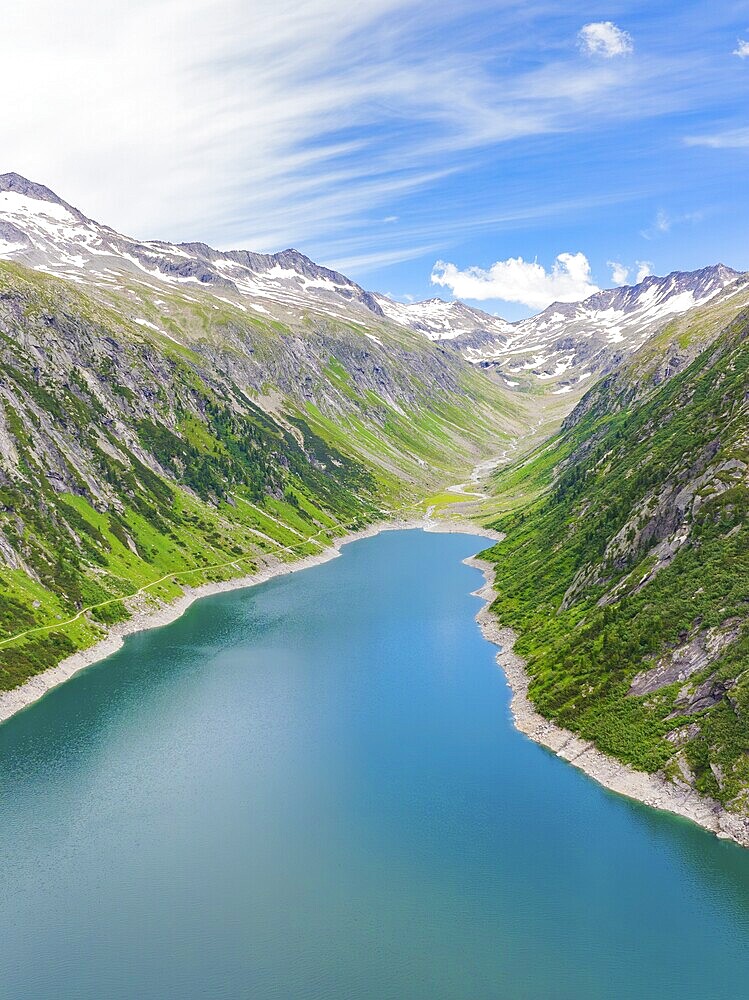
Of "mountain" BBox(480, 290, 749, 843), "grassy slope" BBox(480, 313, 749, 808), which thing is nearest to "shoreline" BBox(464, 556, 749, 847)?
"mountain" BBox(480, 290, 749, 843)

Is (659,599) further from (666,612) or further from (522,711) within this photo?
(522,711)

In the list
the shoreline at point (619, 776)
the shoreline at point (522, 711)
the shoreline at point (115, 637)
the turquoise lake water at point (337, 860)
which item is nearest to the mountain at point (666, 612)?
the shoreline at point (619, 776)

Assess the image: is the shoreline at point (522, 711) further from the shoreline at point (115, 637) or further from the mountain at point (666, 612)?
the mountain at point (666, 612)

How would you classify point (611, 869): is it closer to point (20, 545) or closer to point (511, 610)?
point (511, 610)

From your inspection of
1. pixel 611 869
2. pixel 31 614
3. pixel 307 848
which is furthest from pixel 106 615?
pixel 611 869

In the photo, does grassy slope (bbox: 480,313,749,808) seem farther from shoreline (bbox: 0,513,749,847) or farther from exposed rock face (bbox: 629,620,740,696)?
shoreline (bbox: 0,513,749,847)
